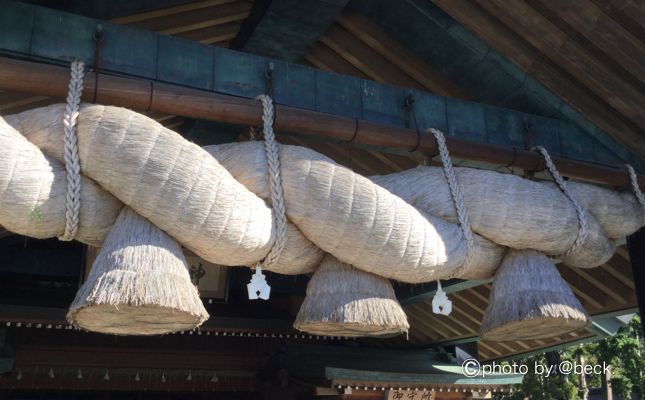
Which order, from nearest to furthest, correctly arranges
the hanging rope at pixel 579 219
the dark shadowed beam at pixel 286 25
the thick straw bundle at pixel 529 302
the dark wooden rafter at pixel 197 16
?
the thick straw bundle at pixel 529 302, the hanging rope at pixel 579 219, the dark shadowed beam at pixel 286 25, the dark wooden rafter at pixel 197 16

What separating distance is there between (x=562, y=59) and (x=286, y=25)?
1504 mm

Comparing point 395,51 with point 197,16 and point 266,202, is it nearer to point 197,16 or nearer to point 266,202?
point 197,16

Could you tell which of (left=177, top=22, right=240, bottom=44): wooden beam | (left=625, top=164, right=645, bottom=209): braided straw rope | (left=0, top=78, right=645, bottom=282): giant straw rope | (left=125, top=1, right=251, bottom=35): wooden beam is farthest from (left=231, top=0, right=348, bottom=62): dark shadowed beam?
(left=625, top=164, right=645, bottom=209): braided straw rope

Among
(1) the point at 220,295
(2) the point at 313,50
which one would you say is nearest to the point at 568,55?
(2) the point at 313,50

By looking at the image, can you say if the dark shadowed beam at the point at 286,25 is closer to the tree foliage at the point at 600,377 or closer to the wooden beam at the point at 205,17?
the wooden beam at the point at 205,17

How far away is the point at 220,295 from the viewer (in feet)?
22.8

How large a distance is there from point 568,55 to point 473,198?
1192mm

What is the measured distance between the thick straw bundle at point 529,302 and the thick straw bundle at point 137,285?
104 centimetres

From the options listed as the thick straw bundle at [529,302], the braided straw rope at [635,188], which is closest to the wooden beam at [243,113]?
the braided straw rope at [635,188]

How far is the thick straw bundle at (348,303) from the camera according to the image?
180 centimetres

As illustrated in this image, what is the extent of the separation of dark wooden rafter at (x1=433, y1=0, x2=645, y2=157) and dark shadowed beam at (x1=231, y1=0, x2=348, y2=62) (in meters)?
0.68

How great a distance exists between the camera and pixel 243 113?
209 centimetres

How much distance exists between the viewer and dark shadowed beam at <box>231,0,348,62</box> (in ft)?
10.3

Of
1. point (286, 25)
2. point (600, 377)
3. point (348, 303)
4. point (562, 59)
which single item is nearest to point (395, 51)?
point (286, 25)
